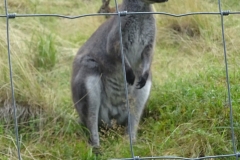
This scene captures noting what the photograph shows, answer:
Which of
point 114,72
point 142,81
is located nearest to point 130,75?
point 142,81

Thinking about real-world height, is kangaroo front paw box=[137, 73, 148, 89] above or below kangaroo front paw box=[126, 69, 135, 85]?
below

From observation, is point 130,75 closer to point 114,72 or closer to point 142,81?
point 142,81

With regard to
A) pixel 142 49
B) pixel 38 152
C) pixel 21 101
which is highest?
pixel 142 49

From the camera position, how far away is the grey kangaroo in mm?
5242

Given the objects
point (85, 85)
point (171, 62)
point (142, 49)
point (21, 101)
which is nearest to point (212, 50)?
point (171, 62)

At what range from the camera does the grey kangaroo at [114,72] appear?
17.2 ft

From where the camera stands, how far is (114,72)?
5.38 meters

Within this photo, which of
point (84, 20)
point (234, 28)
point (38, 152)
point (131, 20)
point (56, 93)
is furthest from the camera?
point (84, 20)

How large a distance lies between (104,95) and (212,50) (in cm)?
152

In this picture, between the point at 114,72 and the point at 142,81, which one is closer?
the point at 142,81

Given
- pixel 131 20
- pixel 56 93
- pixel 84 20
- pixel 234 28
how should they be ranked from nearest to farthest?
1. pixel 131 20
2. pixel 56 93
3. pixel 234 28
4. pixel 84 20

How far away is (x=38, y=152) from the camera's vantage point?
183 inches

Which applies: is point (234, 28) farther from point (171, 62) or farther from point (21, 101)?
point (21, 101)

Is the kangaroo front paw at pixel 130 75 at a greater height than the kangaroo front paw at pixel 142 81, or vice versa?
the kangaroo front paw at pixel 130 75
